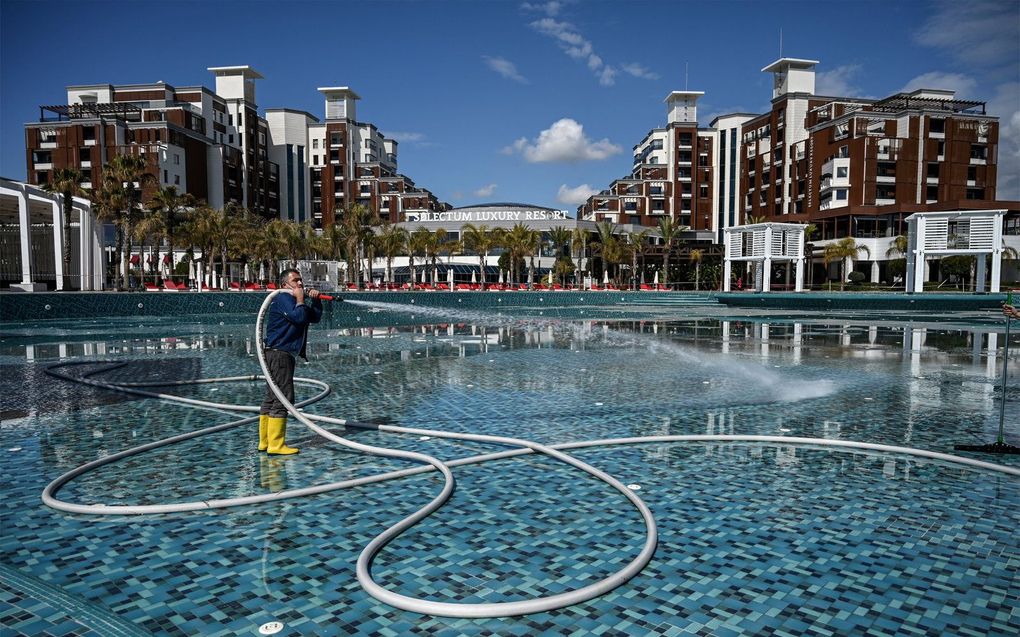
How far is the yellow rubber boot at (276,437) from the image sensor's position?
593cm

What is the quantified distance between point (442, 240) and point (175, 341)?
55443mm

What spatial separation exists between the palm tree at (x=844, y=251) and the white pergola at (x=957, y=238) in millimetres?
18026

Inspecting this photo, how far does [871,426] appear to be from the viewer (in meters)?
7.12

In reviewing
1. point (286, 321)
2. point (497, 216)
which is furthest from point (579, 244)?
point (286, 321)

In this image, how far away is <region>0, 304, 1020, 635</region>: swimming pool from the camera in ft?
10.6

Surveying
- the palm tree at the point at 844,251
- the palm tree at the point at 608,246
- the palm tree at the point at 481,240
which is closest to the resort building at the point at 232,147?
the palm tree at the point at 481,240

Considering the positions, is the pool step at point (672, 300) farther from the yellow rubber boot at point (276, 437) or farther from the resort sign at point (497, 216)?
the resort sign at point (497, 216)

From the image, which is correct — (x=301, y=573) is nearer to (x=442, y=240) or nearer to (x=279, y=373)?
(x=279, y=373)

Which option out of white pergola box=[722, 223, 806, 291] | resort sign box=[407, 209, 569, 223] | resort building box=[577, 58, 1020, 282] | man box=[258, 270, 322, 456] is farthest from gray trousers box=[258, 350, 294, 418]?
resort sign box=[407, 209, 569, 223]

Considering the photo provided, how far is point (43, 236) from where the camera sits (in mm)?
39656

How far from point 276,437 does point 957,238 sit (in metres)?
44.5

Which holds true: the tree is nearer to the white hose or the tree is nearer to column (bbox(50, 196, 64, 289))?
column (bbox(50, 196, 64, 289))

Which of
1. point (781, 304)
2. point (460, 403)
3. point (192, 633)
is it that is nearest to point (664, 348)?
point (460, 403)

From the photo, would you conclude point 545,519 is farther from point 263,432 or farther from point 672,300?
point 672,300
